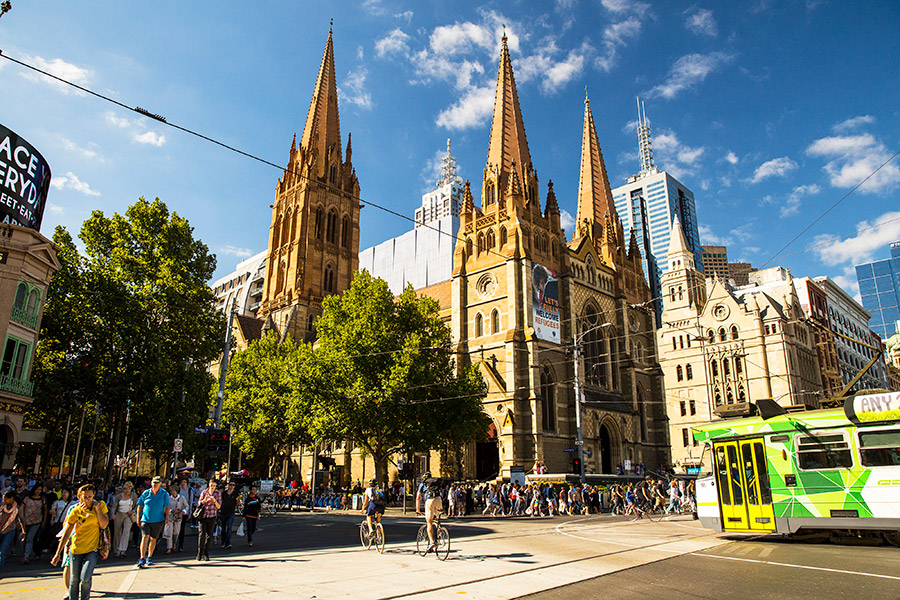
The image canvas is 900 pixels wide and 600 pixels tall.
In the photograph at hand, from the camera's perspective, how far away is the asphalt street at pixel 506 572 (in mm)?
7945

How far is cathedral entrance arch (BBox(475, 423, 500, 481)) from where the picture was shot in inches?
1508

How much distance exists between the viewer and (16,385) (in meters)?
22.6

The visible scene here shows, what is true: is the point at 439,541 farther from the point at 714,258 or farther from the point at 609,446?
the point at 714,258

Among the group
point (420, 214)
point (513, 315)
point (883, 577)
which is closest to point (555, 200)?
point (513, 315)

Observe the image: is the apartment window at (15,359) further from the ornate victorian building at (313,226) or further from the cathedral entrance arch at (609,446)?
the cathedral entrance arch at (609,446)

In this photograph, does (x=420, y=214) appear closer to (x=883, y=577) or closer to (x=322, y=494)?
(x=322, y=494)

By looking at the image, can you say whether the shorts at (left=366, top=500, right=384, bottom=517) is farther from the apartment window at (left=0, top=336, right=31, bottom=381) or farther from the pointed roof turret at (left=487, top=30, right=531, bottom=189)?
the pointed roof turret at (left=487, top=30, right=531, bottom=189)

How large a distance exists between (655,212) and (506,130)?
115492mm

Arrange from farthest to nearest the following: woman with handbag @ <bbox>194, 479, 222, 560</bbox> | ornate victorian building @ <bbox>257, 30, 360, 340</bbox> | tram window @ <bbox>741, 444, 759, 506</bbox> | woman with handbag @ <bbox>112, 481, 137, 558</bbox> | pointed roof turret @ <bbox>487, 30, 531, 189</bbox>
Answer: ornate victorian building @ <bbox>257, 30, 360, 340</bbox> → pointed roof turret @ <bbox>487, 30, 531, 189</bbox> → tram window @ <bbox>741, 444, 759, 506</bbox> → woman with handbag @ <bbox>194, 479, 222, 560</bbox> → woman with handbag @ <bbox>112, 481, 137, 558</bbox>

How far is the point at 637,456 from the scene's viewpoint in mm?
42406

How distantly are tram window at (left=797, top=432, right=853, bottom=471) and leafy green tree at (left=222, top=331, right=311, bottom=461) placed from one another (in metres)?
24.8

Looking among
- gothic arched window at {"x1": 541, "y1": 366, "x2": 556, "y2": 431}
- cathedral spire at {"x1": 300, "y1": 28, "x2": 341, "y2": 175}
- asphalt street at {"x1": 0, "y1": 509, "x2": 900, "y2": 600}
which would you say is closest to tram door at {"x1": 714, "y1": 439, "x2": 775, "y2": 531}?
→ asphalt street at {"x1": 0, "y1": 509, "x2": 900, "y2": 600}

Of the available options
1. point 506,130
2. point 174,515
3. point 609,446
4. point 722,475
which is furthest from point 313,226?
point 722,475

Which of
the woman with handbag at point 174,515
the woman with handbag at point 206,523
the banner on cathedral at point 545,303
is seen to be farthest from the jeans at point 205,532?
the banner on cathedral at point 545,303
